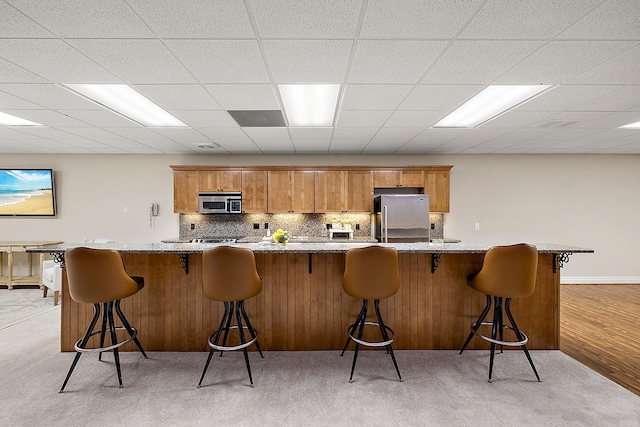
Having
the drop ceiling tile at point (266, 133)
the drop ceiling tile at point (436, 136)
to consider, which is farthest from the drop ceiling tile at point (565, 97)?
the drop ceiling tile at point (266, 133)

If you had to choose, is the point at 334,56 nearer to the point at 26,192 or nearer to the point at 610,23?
the point at 610,23

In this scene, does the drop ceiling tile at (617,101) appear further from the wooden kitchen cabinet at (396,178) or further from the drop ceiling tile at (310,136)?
the drop ceiling tile at (310,136)

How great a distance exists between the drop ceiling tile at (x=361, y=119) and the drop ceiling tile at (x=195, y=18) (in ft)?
5.59

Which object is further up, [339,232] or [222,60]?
[222,60]

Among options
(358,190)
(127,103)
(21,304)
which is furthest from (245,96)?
(21,304)

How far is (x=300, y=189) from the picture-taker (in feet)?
18.1

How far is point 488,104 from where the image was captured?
10.6 ft

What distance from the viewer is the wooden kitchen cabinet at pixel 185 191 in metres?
5.48

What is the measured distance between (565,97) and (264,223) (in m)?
4.83

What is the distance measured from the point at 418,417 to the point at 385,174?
4.17 meters

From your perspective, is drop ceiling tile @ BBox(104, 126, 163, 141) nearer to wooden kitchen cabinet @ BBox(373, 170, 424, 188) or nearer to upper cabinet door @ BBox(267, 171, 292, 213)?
upper cabinet door @ BBox(267, 171, 292, 213)

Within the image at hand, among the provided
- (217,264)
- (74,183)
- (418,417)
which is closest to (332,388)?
(418,417)

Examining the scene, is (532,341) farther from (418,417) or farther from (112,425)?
(112,425)

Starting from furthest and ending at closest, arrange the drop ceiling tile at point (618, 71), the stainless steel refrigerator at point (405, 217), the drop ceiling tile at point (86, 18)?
the stainless steel refrigerator at point (405, 217) → the drop ceiling tile at point (618, 71) → the drop ceiling tile at point (86, 18)
